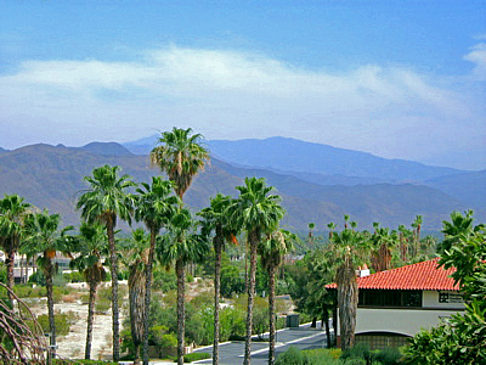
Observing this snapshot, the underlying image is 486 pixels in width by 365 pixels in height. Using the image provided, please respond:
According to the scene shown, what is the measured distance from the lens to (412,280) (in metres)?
50.8

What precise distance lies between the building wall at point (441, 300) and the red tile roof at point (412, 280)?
573 mm

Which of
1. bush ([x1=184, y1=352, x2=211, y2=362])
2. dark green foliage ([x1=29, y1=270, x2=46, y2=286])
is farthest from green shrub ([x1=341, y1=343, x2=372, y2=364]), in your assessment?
dark green foliage ([x1=29, y1=270, x2=46, y2=286])

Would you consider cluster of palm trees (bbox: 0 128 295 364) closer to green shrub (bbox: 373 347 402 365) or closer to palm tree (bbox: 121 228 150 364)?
palm tree (bbox: 121 228 150 364)

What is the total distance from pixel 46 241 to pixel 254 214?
13795 millimetres

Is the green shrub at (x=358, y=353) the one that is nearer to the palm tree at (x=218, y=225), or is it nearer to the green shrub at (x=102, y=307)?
the palm tree at (x=218, y=225)

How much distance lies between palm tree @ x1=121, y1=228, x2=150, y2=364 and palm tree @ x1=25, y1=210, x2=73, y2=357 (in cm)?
455

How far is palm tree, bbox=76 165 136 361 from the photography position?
4772 centimetres

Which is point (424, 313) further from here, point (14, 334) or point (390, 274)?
point (14, 334)

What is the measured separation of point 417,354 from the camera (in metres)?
14.6

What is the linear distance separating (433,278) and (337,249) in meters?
7.46

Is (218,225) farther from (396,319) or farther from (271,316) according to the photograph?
(396,319)

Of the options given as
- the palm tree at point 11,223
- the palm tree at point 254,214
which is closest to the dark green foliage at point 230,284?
the palm tree at point 11,223

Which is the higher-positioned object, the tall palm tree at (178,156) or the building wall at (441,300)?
the tall palm tree at (178,156)

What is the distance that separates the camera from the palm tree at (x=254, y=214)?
4475cm
